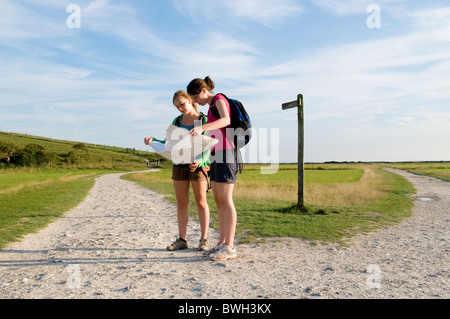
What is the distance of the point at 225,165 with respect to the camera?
4.07 metres

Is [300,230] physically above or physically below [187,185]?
below

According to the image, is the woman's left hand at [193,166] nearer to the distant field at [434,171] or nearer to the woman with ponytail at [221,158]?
the woman with ponytail at [221,158]

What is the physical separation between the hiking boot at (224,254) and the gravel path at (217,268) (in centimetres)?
11

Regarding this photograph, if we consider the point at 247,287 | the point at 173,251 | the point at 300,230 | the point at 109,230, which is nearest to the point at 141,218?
the point at 109,230

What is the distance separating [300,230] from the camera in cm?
621

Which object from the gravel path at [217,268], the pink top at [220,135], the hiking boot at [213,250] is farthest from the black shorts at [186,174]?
the gravel path at [217,268]

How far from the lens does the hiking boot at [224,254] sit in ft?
13.7

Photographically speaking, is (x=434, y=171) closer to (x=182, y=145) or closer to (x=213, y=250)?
(x=213, y=250)

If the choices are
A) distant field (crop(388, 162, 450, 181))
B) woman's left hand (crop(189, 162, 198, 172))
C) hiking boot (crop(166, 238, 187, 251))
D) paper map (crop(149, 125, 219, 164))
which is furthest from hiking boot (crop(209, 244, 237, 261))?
distant field (crop(388, 162, 450, 181))

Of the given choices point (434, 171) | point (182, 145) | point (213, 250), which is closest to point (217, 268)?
point (213, 250)

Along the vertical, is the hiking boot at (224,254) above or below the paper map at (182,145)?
below
